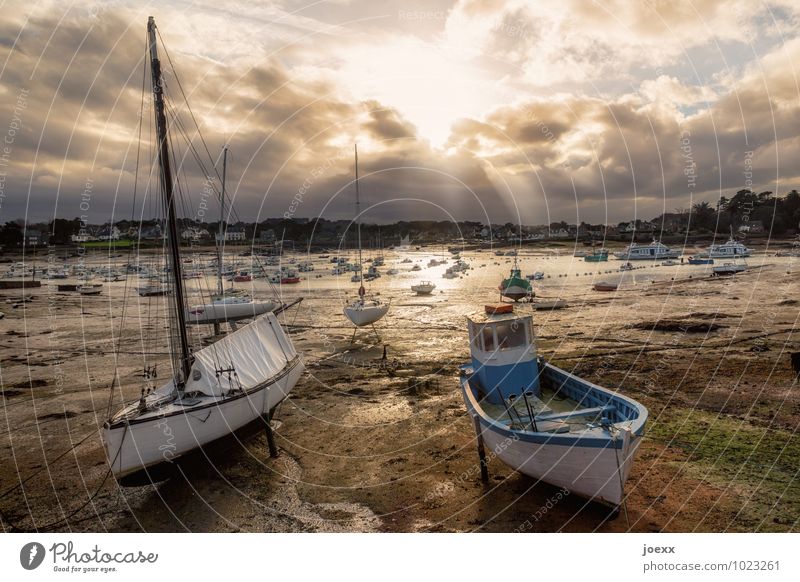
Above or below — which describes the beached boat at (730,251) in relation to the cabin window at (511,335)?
above

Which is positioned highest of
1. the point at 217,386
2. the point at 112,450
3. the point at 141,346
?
the point at 217,386

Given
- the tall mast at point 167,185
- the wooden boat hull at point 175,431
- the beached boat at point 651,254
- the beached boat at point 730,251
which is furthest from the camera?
the beached boat at point 651,254

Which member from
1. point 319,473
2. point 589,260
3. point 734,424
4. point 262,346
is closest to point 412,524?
point 319,473

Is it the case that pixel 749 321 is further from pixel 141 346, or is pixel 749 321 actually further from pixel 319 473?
pixel 141 346

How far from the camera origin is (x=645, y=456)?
513 inches

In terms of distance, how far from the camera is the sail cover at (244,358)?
13453 millimetres

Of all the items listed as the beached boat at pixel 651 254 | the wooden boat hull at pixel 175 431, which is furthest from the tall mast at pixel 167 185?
the beached boat at pixel 651 254

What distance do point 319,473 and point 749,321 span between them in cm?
2998

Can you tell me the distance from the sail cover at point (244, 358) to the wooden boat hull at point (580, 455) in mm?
7641

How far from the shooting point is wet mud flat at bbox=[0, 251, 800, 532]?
1099 centimetres

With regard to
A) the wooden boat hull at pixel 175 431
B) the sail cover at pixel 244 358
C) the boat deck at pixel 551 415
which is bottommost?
the wooden boat hull at pixel 175 431

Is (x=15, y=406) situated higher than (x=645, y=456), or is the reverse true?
(x=645, y=456)

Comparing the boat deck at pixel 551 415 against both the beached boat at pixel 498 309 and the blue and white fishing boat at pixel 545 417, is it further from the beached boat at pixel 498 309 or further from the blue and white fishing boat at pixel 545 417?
the beached boat at pixel 498 309

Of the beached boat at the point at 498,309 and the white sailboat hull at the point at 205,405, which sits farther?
the beached boat at the point at 498,309
